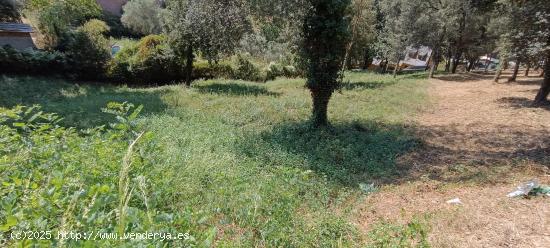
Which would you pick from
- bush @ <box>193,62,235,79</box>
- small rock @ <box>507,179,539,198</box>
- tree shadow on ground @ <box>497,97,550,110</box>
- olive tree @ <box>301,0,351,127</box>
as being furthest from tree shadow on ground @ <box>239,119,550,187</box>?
bush @ <box>193,62,235,79</box>

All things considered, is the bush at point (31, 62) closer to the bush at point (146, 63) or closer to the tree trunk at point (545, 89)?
the bush at point (146, 63)

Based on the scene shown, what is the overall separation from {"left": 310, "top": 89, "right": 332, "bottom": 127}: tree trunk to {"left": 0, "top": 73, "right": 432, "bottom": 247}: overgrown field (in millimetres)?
469

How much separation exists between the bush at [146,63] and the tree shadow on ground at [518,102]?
19.3m

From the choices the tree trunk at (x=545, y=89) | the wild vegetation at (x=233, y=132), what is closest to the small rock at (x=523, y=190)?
the wild vegetation at (x=233, y=132)

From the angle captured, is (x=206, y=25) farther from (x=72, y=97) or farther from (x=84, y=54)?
(x=84, y=54)

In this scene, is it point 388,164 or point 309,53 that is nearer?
point 388,164

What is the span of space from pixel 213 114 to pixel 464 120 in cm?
1025

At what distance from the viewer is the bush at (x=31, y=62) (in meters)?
16.7

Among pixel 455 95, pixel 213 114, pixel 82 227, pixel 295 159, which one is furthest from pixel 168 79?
pixel 82 227

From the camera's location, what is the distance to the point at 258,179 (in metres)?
5.89

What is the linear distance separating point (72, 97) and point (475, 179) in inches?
666

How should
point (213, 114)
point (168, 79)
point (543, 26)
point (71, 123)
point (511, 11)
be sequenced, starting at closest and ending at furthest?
1. point (71, 123)
2. point (213, 114)
3. point (543, 26)
4. point (511, 11)
5. point (168, 79)

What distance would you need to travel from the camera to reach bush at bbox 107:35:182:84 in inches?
804

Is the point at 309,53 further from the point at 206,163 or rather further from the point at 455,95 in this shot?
the point at 455,95
